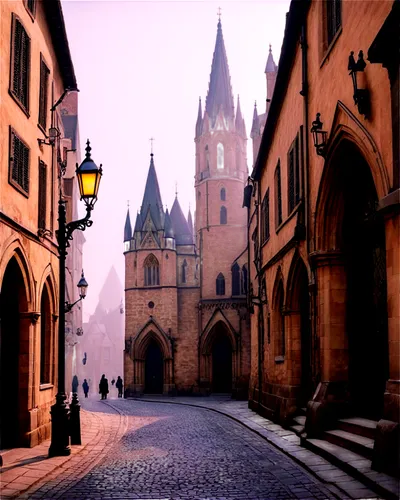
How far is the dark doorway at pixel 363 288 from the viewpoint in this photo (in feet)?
42.4

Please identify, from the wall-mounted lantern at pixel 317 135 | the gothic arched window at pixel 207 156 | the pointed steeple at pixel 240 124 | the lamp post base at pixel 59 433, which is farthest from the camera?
the pointed steeple at pixel 240 124

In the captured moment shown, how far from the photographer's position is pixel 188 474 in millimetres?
10852

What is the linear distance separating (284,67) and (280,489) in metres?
12.4

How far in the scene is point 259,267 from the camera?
27234 mm

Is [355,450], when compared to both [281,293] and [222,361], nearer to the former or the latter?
[281,293]

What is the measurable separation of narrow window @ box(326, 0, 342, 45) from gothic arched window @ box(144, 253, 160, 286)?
40153 mm

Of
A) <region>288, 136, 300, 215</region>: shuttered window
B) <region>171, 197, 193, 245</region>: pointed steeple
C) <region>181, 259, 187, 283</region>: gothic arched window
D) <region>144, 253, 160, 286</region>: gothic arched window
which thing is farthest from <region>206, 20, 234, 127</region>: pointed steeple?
<region>288, 136, 300, 215</region>: shuttered window

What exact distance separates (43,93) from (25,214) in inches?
157

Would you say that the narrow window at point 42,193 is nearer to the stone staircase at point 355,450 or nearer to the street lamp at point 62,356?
the street lamp at point 62,356

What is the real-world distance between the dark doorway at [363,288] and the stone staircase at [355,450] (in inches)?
29.5

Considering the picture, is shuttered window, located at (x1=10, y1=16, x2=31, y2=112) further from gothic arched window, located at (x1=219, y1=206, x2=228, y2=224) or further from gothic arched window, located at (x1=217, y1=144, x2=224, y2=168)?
gothic arched window, located at (x1=217, y1=144, x2=224, y2=168)

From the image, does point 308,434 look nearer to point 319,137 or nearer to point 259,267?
point 319,137

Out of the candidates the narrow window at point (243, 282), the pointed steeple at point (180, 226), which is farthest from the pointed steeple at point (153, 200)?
the narrow window at point (243, 282)

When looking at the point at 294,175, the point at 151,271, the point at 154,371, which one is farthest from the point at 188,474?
the point at 151,271
